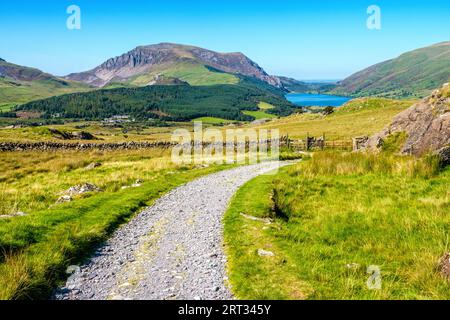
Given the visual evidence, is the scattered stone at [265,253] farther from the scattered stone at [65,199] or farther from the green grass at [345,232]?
the scattered stone at [65,199]

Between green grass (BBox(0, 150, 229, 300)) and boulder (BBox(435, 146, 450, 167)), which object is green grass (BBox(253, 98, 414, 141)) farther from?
green grass (BBox(0, 150, 229, 300))

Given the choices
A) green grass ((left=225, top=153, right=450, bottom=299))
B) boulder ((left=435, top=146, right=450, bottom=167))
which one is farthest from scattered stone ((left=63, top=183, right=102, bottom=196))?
boulder ((left=435, top=146, right=450, bottom=167))

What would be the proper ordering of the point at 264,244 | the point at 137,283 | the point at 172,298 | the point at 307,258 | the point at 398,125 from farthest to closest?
the point at 398,125
the point at 264,244
the point at 307,258
the point at 137,283
the point at 172,298

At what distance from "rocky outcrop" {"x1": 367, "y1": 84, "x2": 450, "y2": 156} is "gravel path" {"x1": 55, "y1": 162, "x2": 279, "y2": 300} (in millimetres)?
13530

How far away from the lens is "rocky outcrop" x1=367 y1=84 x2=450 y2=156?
2167 centimetres

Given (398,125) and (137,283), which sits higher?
(398,125)

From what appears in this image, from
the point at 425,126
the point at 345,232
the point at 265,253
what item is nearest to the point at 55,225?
the point at 265,253

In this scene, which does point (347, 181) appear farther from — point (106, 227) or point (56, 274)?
point (56, 274)

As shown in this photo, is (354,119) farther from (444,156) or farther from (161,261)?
(161,261)

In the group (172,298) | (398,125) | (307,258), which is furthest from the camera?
(398,125)

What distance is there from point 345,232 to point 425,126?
1383 centimetres

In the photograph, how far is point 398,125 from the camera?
27141mm

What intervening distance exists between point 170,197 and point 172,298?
37.7ft
